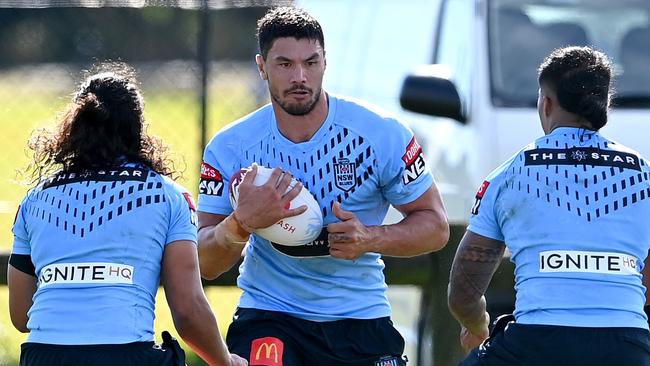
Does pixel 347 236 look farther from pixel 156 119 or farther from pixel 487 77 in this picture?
pixel 156 119

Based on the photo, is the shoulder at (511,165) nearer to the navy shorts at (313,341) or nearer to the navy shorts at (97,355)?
the navy shorts at (313,341)

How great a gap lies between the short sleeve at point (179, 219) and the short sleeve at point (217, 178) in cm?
65

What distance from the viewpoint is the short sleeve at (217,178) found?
563cm

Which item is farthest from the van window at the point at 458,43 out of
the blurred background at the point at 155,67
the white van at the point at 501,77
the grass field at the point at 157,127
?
the grass field at the point at 157,127

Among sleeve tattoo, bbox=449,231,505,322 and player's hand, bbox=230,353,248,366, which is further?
sleeve tattoo, bbox=449,231,505,322

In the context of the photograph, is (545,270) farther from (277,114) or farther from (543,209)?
(277,114)

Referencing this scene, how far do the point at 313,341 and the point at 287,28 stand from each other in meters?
1.22

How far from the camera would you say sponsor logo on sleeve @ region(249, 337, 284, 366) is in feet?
17.7

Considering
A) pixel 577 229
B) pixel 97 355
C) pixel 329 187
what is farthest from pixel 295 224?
pixel 577 229

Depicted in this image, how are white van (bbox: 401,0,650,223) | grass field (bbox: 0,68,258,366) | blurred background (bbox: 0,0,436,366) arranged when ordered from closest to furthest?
white van (bbox: 401,0,650,223)
blurred background (bbox: 0,0,436,366)
grass field (bbox: 0,68,258,366)

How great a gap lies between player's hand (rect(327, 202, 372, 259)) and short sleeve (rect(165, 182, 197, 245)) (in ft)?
1.86

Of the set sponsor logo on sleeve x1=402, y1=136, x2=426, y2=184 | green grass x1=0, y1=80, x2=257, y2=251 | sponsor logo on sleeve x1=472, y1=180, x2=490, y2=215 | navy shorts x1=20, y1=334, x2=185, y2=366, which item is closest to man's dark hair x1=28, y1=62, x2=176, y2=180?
navy shorts x1=20, y1=334, x2=185, y2=366

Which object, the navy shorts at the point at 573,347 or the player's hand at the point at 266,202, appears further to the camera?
the player's hand at the point at 266,202

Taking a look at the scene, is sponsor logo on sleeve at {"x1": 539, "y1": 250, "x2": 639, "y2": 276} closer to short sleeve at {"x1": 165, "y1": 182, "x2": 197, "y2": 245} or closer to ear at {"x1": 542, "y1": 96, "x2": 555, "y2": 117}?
ear at {"x1": 542, "y1": 96, "x2": 555, "y2": 117}
